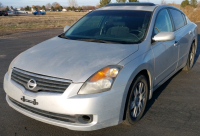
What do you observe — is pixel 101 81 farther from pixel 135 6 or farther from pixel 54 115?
pixel 135 6

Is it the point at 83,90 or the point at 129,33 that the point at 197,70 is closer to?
the point at 129,33

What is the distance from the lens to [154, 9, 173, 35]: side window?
160 inches

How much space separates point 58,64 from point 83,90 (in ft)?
1.81

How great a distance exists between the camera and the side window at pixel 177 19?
4.87 m

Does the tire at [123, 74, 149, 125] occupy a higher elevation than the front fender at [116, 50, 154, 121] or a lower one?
lower

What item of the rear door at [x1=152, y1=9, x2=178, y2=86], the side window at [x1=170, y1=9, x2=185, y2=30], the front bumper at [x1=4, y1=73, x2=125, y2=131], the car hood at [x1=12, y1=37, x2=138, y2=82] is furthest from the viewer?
the side window at [x1=170, y1=9, x2=185, y2=30]

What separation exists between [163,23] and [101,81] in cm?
216

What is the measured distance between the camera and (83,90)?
8.77 feet

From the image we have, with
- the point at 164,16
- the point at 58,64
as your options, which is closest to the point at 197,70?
the point at 164,16

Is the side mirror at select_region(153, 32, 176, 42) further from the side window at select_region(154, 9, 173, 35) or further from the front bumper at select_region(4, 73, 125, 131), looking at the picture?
the front bumper at select_region(4, 73, 125, 131)

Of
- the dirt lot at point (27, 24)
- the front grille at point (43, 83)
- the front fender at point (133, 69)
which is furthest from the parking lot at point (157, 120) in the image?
the dirt lot at point (27, 24)

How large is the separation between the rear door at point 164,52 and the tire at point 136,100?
439mm

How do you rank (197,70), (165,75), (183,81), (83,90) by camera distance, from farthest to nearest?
(197,70)
(183,81)
(165,75)
(83,90)

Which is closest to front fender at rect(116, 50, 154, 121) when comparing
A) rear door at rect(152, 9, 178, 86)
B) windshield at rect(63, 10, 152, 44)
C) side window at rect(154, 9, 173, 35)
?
rear door at rect(152, 9, 178, 86)
